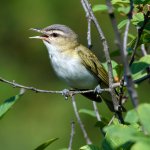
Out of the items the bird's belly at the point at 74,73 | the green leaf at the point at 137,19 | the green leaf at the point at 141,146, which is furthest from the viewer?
the bird's belly at the point at 74,73

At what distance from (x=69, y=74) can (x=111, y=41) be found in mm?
2603

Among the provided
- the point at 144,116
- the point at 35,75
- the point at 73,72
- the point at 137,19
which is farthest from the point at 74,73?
the point at 35,75

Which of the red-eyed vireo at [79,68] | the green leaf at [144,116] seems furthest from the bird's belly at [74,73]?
the green leaf at [144,116]

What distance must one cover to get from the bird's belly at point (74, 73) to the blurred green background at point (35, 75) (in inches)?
67.4

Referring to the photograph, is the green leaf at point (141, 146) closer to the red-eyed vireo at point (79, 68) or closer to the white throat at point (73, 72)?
the red-eyed vireo at point (79, 68)

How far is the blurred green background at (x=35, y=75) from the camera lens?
21.9 ft

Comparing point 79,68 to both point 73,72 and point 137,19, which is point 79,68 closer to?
point 73,72

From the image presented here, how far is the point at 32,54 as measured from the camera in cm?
759

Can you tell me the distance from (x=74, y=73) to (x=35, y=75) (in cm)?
298

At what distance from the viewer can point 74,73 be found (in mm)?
4469

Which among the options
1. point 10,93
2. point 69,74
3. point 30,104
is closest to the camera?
point 69,74

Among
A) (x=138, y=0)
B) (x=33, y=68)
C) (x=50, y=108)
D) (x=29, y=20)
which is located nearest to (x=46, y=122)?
(x=50, y=108)

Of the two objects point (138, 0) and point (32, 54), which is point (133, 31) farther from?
point (138, 0)

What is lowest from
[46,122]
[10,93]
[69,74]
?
[46,122]
